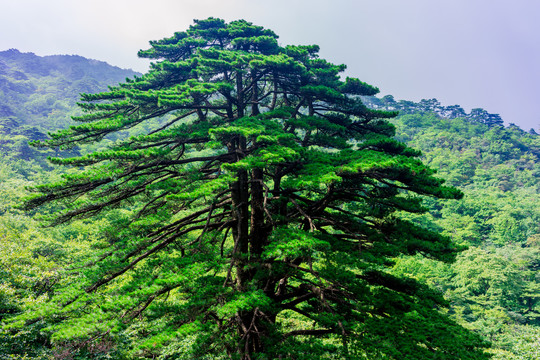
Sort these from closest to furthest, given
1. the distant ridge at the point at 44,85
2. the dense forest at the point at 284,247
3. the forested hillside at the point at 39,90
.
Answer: the dense forest at the point at 284,247 → the forested hillside at the point at 39,90 → the distant ridge at the point at 44,85

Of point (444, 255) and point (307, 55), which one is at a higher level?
point (307, 55)

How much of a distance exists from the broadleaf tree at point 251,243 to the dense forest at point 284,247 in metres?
0.10

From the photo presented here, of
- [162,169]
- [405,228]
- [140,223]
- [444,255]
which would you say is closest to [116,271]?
[140,223]

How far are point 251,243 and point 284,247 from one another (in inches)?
113

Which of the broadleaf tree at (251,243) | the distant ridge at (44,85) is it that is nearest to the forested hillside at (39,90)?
the distant ridge at (44,85)

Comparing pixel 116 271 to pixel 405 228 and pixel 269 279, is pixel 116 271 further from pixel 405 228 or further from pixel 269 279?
pixel 405 228

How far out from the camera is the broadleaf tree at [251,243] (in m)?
4.51

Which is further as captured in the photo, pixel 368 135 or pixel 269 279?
pixel 368 135

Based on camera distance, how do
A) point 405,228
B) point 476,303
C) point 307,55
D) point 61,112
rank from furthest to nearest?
point 61,112, point 476,303, point 307,55, point 405,228

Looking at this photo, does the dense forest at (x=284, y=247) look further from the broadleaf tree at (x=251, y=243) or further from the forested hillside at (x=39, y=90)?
the forested hillside at (x=39, y=90)

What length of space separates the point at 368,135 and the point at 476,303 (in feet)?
92.9

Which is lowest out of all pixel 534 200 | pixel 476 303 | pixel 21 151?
pixel 476 303

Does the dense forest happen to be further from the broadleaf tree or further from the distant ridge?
the distant ridge

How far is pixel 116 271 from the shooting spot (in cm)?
526
